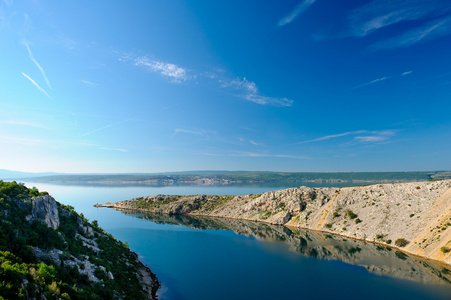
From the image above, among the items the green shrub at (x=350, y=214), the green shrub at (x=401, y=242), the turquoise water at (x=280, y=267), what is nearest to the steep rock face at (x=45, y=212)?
the turquoise water at (x=280, y=267)

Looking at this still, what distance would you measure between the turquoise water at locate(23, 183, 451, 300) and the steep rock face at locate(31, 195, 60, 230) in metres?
21.0

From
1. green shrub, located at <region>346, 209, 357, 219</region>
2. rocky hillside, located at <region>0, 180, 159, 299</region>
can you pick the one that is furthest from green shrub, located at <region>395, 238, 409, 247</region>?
rocky hillside, located at <region>0, 180, 159, 299</region>

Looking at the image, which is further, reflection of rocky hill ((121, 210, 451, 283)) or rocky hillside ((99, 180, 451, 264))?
rocky hillside ((99, 180, 451, 264))

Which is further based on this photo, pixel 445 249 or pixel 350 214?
pixel 350 214

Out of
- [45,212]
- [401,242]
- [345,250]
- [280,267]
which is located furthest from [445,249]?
[45,212]

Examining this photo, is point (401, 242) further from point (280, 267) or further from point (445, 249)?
point (280, 267)

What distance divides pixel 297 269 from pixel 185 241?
40.8 meters

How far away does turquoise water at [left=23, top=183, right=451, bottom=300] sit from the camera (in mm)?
38812

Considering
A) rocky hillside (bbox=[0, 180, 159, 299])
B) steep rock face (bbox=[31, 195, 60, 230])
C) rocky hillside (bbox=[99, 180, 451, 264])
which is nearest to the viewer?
rocky hillside (bbox=[0, 180, 159, 299])

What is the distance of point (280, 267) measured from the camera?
51094 millimetres

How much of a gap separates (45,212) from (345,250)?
69607mm

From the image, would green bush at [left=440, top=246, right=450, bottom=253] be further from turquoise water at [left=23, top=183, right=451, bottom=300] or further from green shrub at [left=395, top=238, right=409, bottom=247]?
green shrub at [left=395, top=238, right=409, bottom=247]

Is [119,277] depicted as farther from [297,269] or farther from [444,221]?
[444,221]

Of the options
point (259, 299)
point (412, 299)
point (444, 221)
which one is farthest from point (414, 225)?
point (259, 299)
